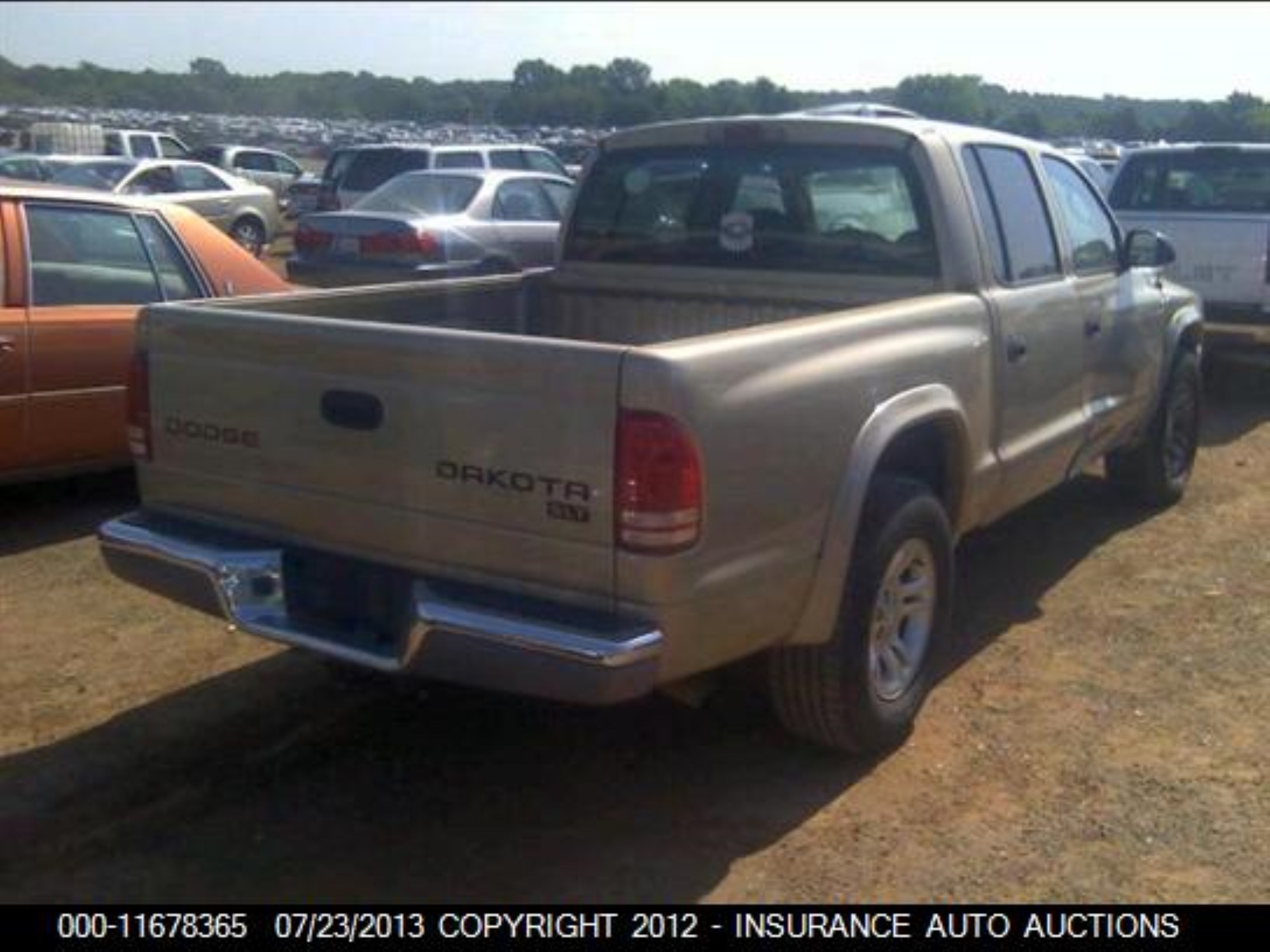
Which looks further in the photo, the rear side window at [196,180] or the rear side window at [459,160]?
the rear side window at [196,180]

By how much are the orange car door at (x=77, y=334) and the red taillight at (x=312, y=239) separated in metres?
6.63

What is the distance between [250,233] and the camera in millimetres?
21000

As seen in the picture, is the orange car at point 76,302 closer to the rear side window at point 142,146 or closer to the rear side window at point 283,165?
the rear side window at point 142,146

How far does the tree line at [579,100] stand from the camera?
Result: 27500 millimetres

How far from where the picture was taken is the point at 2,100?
186ft

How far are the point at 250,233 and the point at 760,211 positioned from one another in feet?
55.8

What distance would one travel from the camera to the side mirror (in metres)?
6.31

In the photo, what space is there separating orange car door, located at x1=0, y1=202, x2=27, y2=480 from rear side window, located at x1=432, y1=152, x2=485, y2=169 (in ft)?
39.7

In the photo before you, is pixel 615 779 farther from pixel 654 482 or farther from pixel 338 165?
pixel 338 165

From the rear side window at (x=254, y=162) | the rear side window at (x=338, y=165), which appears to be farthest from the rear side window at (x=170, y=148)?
the rear side window at (x=338, y=165)

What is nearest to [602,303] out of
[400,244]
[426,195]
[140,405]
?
[140,405]

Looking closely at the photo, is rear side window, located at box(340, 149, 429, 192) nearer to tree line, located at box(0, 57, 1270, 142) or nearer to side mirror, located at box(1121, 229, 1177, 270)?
tree line, located at box(0, 57, 1270, 142)
